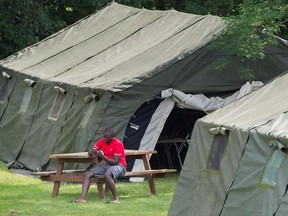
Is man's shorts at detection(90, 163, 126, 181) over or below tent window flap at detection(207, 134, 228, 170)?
below

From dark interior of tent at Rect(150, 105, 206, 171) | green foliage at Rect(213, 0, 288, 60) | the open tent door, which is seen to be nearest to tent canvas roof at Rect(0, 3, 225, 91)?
the open tent door

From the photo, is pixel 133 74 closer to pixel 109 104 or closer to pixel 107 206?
pixel 109 104

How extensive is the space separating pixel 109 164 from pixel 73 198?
914mm

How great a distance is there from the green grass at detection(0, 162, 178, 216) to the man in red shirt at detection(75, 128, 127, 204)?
0.85 ft

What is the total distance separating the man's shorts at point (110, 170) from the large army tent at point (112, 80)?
2.43 m

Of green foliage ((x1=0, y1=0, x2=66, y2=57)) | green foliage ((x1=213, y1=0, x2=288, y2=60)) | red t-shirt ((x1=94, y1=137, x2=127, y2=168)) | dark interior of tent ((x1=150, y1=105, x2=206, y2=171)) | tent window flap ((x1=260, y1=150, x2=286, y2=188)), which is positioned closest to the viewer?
tent window flap ((x1=260, y1=150, x2=286, y2=188))

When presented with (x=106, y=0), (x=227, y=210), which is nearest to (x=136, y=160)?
(x=227, y=210)

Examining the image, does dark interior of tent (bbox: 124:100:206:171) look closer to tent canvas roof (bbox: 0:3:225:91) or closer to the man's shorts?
tent canvas roof (bbox: 0:3:225:91)

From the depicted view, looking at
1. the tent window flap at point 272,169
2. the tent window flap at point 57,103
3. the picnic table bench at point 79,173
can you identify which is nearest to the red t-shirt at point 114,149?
the picnic table bench at point 79,173

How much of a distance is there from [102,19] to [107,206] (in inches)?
389

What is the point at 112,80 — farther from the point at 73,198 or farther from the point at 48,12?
the point at 48,12

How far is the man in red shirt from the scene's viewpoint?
15.1 metres

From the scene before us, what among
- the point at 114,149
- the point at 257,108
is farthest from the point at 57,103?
the point at 257,108

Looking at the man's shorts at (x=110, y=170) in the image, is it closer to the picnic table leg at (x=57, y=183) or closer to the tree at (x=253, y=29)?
the picnic table leg at (x=57, y=183)
